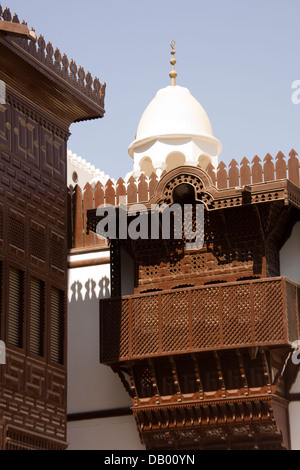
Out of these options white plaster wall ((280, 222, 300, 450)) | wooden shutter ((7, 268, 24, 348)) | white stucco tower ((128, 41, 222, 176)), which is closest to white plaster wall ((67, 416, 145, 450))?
wooden shutter ((7, 268, 24, 348))

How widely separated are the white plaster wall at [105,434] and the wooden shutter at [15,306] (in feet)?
11.5

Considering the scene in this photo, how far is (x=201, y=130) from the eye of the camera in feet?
93.9

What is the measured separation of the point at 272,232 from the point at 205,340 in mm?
2163

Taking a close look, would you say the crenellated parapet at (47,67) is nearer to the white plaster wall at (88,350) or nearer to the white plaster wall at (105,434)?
the white plaster wall at (88,350)

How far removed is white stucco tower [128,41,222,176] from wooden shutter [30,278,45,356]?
7458mm

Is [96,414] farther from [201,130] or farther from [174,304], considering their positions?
[201,130]

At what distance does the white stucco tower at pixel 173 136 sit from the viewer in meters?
28.0

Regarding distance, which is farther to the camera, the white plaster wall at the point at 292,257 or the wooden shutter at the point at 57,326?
the white plaster wall at the point at 292,257

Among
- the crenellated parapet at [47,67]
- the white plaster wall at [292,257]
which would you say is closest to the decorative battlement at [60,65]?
the crenellated parapet at [47,67]

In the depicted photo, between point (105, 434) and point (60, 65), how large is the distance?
6.50 m

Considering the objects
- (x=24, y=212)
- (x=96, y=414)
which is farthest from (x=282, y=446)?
(x=24, y=212)

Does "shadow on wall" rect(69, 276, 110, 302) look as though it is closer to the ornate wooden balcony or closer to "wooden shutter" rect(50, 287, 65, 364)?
the ornate wooden balcony

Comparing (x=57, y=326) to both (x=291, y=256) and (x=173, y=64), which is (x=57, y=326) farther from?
(x=173, y=64)
